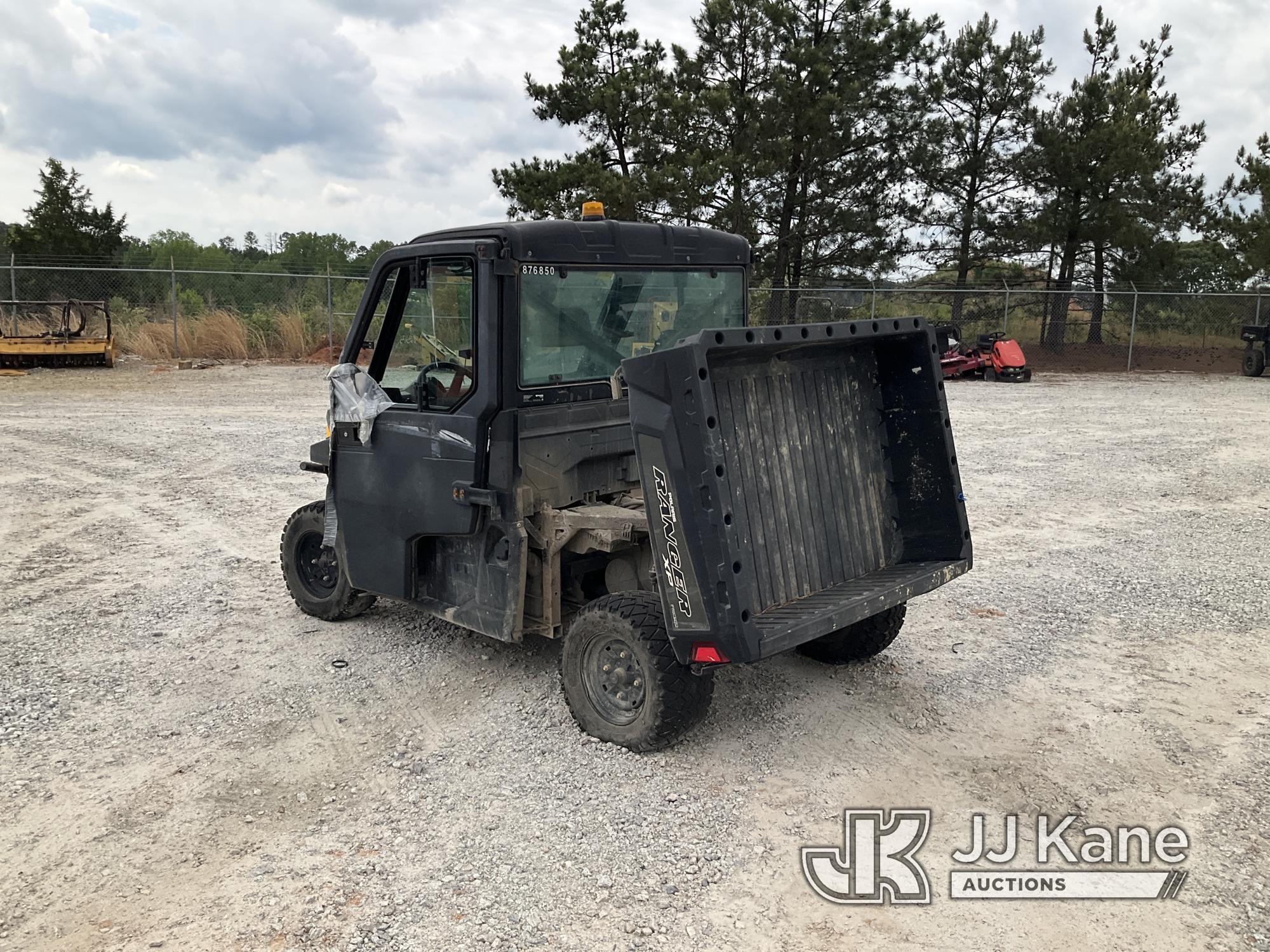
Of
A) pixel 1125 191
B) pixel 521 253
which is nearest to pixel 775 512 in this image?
pixel 521 253

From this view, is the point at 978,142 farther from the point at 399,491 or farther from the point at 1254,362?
the point at 399,491

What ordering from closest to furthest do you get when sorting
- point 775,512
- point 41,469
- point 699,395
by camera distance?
point 699,395
point 775,512
point 41,469

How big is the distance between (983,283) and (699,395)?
24663mm

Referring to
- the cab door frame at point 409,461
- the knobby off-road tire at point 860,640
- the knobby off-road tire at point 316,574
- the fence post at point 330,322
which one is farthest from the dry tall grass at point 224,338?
the knobby off-road tire at point 860,640

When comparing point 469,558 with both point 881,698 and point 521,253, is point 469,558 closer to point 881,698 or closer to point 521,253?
point 521,253

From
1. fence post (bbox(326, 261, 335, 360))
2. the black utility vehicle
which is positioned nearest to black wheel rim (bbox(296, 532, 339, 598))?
fence post (bbox(326, 261, 335, 360))

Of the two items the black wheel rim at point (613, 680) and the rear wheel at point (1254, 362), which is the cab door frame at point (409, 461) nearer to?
the black wheel rim at point (613, 680)

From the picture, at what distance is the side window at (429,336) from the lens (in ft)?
15.0

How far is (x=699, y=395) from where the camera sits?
356cm

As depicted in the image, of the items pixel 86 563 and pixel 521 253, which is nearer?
pixel 521 253

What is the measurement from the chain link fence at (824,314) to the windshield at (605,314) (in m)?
18.0

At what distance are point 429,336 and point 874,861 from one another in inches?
117

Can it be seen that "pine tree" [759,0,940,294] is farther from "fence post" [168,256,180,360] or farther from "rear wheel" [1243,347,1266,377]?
"fence post" [168,256,180,360]

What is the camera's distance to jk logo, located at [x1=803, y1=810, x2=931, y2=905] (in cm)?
332
